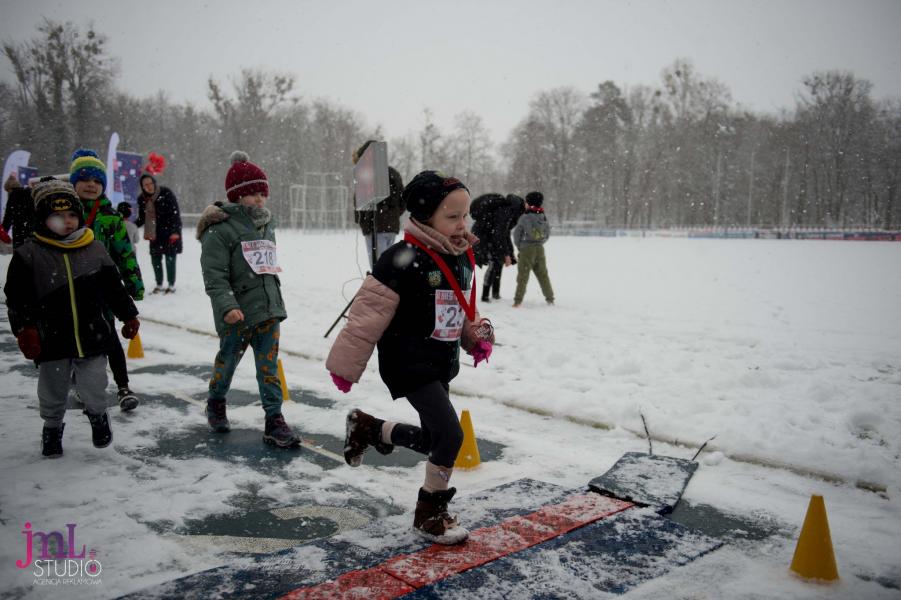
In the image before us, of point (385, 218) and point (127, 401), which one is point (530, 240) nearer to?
point (385, 218)

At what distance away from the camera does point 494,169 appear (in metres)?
84.5

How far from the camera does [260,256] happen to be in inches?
193

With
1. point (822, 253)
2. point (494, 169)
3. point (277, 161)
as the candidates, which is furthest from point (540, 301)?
point (494, 169)

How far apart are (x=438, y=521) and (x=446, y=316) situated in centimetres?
107

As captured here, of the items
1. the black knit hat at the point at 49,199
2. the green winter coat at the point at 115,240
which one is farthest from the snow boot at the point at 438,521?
the green winter coat at the point at 115,240

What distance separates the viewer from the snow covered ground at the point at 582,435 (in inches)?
127

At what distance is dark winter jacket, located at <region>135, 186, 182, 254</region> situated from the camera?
12.2m

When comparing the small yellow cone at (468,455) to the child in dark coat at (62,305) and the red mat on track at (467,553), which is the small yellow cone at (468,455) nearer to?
the red mat on track at (467,553)

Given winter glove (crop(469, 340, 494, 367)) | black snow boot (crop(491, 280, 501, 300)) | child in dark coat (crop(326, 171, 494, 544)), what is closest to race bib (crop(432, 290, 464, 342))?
child in dark coat (crop(326, 171, 494, 544))

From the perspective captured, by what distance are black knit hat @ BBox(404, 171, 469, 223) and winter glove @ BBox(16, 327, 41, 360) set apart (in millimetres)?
2718

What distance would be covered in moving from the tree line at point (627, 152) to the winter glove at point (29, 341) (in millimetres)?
53739

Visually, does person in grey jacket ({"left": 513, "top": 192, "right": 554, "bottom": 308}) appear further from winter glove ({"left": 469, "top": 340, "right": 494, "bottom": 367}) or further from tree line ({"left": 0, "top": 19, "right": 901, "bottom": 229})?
tree line ({"left": 0, "top": 19, "right": 901, "bottom": 229})

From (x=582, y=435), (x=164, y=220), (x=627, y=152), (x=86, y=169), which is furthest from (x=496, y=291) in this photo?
(x=627, y=152)

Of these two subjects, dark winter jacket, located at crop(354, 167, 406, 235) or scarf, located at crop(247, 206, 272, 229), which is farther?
dark winter jacket, located at crop(354, 167, 406, 235)
